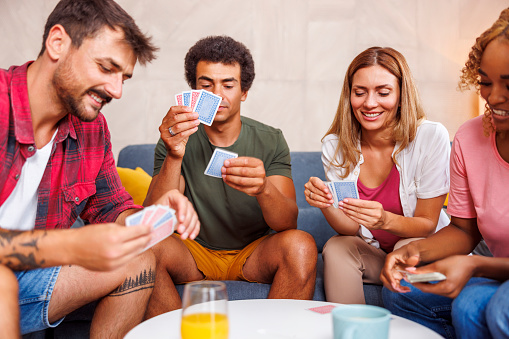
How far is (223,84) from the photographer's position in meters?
2.51

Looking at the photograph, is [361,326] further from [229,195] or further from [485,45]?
[229,195]

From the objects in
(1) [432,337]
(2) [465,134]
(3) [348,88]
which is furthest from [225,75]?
(1) [432,337]

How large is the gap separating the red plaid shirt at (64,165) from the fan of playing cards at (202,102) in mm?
386

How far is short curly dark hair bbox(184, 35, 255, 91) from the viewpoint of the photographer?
2.56 metres

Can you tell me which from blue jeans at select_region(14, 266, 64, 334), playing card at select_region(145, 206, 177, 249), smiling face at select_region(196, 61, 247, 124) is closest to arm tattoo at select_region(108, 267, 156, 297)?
blue jeans at select_region(14, 266, 64, 334)

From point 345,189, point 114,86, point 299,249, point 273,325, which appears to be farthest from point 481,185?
point 114,86

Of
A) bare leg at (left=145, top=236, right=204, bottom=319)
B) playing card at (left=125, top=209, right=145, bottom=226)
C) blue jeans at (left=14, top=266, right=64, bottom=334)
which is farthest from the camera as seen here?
bare leg at (left=145, top=236, right=204, bottom=319)

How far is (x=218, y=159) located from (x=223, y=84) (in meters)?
0.49

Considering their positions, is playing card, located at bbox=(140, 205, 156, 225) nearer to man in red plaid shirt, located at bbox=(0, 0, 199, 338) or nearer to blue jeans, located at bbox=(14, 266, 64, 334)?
man in red plaid shirt, located at bbox=(0, 0, 199, 338)

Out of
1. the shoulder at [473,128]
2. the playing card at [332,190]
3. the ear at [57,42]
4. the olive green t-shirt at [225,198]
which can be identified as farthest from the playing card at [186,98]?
the shoulder at [473,128]

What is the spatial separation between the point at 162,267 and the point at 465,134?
139 cm

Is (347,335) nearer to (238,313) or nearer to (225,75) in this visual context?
(238,313)

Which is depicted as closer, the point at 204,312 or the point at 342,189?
the point at 204,312

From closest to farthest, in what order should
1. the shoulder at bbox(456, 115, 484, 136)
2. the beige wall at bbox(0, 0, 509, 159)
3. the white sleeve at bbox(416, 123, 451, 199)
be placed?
the shoulder at bbox(456, 115, 484, 136)
the white sleeve at bbox(416, 123, 451, 199)
the beige wall at bbox(0, 0, 509, 159)
